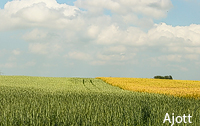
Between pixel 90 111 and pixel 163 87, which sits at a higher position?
A: pixel 90 111

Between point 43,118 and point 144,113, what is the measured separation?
4118 mm

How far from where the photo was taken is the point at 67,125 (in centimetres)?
779

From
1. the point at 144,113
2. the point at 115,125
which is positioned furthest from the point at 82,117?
the point at 144,113

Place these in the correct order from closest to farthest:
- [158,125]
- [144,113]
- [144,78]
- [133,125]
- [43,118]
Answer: [158,125]
[133,125]
[43,118]
[144,113]
[144,78]

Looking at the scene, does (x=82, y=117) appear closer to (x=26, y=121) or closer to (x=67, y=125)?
(x=67, y=125)

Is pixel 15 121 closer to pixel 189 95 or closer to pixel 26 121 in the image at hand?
pixel 26 121

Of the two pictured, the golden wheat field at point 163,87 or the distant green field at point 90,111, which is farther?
the golden wheat field at point 163,87

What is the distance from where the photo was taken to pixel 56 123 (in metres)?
7.95

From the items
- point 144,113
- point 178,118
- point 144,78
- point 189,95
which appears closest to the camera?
point 178,118

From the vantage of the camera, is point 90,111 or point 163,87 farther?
point 163,87

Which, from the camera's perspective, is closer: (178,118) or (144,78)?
(178,118)

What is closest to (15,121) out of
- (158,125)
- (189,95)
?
(158,125)

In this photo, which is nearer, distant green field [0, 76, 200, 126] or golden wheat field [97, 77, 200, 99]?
distant green field [0, 76, 200, 126]

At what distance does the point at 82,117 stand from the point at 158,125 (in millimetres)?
2544
